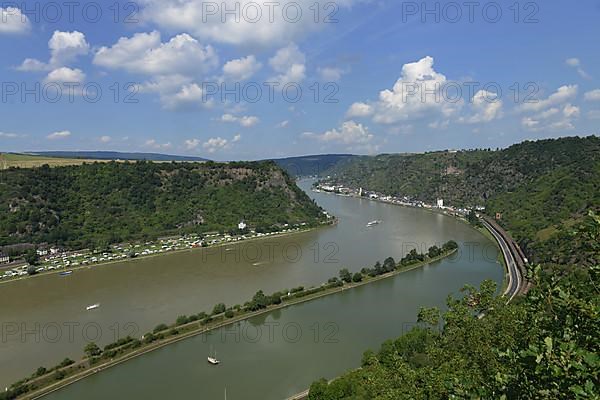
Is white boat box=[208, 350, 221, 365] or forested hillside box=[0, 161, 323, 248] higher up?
forested hillside box=[0, 161, 323, 248]

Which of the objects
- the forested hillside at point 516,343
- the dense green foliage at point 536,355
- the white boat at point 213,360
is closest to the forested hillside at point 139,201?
the white boat at point 213,360

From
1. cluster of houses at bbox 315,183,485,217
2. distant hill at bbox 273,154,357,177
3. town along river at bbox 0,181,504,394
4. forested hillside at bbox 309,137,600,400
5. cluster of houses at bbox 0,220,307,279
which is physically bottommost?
town along river at bbox 0,181,504,394

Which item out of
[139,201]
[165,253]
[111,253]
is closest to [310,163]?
[139,201]

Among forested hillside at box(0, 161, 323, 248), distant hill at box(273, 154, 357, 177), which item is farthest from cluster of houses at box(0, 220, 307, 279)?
distant hill at box(273, 154, 357, 177)

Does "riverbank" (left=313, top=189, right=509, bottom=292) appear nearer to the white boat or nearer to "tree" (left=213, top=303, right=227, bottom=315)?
"tree" (left=213, top=303, right=227, bottom=315)

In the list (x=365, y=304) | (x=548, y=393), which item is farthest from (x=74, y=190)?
(x=548, y=393)

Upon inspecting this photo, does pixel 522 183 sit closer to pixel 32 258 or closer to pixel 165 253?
pixel 165 253
